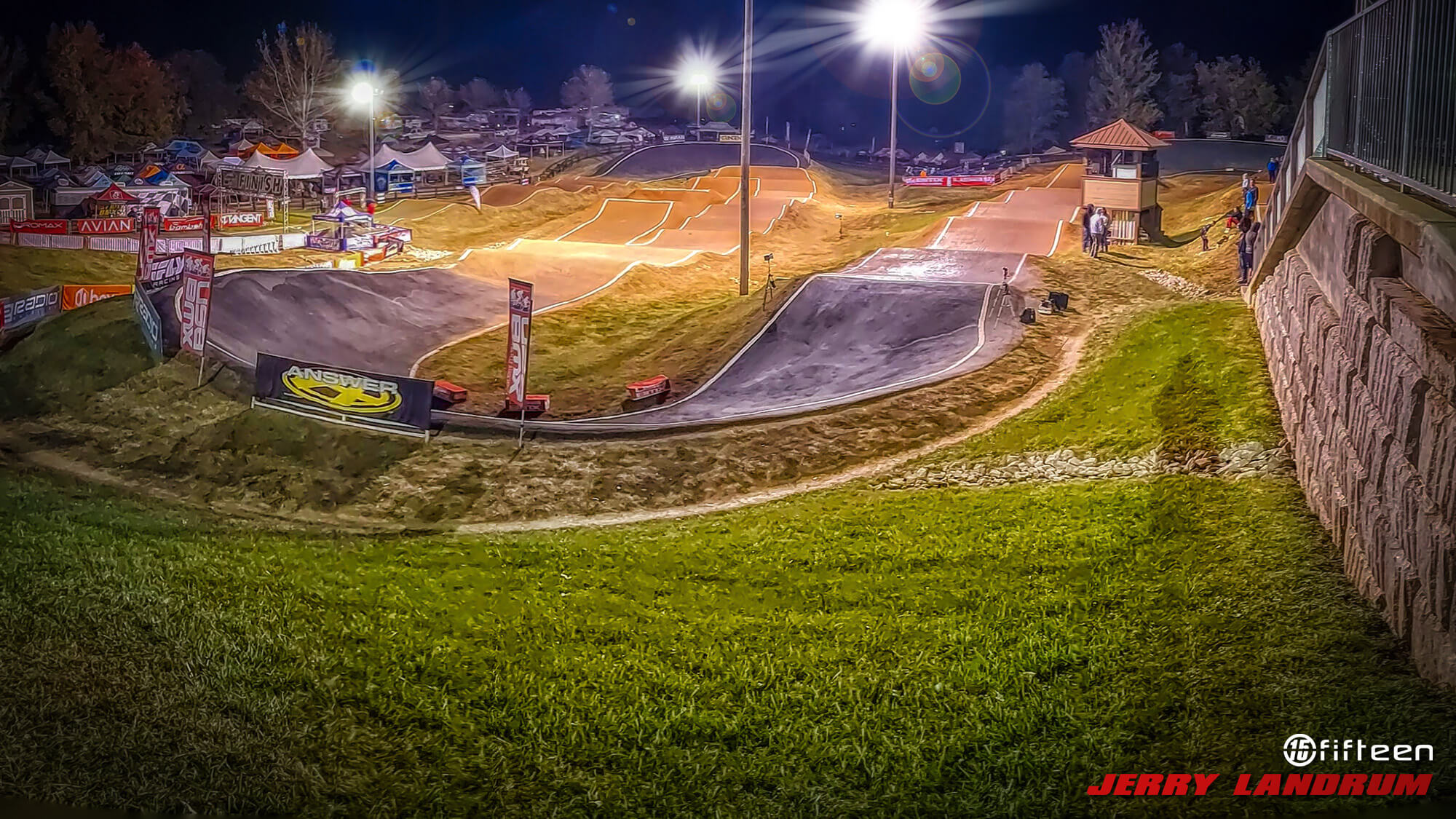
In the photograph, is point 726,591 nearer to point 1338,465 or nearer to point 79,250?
point 1338,465

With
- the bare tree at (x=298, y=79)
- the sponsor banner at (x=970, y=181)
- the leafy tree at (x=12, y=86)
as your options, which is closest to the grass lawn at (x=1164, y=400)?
the sponsor banner at (x=970, y=181)

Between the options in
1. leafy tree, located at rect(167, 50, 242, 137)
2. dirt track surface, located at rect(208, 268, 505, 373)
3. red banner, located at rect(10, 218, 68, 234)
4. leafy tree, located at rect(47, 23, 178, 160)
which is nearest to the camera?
dirt track surface, located at rect(208, 268, 505, 373)

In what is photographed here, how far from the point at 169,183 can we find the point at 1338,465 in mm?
50372

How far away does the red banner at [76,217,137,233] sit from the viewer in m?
39.6

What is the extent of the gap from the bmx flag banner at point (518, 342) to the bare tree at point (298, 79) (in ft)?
208

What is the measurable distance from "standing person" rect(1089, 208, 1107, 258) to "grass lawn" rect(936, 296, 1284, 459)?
38.3 ft

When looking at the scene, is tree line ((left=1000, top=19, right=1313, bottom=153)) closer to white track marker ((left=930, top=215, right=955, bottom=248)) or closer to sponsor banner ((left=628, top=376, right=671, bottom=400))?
white track marker ((left=930, top=215, right=955, bottom=248))

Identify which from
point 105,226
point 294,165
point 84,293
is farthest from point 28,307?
point 294,165

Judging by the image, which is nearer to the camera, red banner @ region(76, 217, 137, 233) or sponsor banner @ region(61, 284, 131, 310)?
sponsor banner @ region(61, 284, 131, 310)

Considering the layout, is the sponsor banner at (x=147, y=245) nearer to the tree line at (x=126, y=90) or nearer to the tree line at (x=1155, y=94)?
the tree line at (x=126, y=90)

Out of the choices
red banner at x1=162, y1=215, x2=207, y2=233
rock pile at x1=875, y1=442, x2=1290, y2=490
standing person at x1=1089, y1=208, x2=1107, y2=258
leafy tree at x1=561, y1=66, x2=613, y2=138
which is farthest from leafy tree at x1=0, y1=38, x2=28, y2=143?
rock pile at x1=875, y1=442, x2=1290, y2=490

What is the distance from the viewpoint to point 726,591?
12781 millimetres

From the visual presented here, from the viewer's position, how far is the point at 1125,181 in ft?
120

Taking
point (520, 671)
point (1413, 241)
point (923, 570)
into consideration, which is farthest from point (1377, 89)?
point (520, 671)
